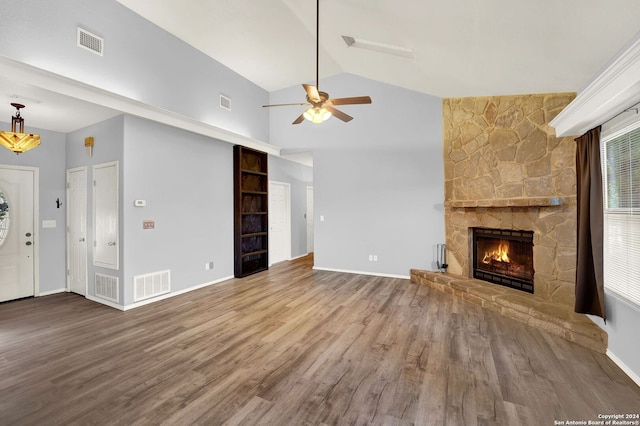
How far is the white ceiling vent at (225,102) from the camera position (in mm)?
5565

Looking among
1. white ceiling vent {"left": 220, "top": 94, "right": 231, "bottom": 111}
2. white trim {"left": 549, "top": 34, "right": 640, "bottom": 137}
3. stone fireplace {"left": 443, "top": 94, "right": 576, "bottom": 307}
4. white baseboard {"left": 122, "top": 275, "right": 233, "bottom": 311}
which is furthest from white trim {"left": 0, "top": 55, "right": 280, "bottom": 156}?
white trim {"left": 549, "top": 34, "right": 640, "bottom": 137}

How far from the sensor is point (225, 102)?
18.6 feet

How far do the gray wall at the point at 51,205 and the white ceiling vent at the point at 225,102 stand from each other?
8.98ft

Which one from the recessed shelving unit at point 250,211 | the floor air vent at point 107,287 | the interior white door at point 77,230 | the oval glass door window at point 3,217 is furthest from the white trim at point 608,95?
the oval glass door window at point 3,217

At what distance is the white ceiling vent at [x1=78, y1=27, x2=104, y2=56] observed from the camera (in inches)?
136

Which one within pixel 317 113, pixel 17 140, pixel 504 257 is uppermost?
pixel 317 113

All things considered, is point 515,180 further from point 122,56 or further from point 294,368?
point 122,56

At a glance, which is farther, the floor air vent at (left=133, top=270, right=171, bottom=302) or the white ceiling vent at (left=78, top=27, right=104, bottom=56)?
the floor air vent at (left=133, top=270, right=171, bottom=302)

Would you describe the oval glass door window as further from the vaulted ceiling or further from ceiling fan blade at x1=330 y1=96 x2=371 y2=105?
ceiling fan blade at x1=330 y1=96 x2=371 y2=105

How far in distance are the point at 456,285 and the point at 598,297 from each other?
72.4 inches

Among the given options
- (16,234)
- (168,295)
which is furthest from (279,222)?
(16,234)

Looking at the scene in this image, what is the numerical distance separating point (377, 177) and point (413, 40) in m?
2.74

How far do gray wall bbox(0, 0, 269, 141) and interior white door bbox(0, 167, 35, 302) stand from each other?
2.32m

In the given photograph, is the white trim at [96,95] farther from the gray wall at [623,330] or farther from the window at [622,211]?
the gray wall at [623,330]
